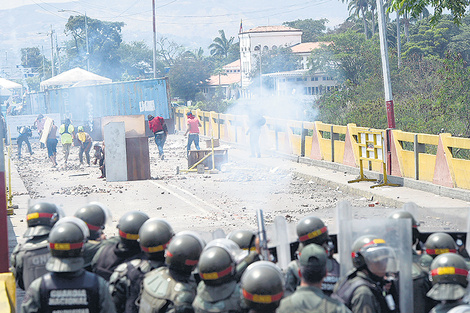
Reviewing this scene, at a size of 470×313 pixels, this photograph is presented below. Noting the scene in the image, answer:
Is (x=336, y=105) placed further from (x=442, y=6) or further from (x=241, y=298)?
(x=241, y=298)

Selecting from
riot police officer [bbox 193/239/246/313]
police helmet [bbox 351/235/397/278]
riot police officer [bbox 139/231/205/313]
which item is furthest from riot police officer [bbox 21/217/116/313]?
police helmet [bbox 351/235/397/278]

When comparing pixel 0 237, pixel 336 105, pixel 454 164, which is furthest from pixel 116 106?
pixel 0 237

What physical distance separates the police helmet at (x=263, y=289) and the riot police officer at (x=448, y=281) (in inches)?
37.3

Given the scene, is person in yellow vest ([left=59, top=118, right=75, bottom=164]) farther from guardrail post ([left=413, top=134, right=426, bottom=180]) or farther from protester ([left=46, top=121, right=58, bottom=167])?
guardrail post ([left=413, top=134, right=426, bottom=180])

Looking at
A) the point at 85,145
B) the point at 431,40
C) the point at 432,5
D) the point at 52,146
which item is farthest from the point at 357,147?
the point at 431,40

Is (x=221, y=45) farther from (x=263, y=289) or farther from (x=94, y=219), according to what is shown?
(x=263, y=289)

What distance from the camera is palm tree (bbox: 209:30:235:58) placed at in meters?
185

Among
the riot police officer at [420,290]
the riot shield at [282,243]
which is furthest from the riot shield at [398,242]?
the riot shield at [282,243]

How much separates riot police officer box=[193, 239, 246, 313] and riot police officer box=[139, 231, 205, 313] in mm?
218

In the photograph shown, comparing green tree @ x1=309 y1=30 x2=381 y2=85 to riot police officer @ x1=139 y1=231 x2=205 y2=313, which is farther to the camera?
green tree @ x1=309 y1=30 x2=381 y2=85

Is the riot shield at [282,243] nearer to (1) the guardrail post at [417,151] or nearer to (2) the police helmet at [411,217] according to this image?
(2) the police helmet at [411,217]

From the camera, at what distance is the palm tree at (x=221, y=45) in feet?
607

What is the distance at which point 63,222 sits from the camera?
4.61 m

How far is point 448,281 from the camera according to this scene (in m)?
Result: 4.14
